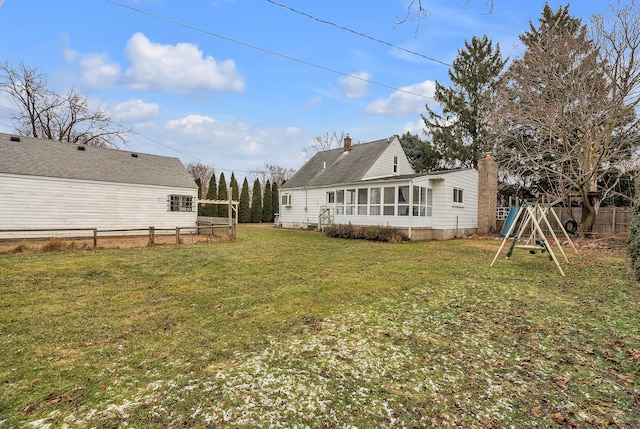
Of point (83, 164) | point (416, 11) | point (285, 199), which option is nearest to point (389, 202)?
point (285, 199)

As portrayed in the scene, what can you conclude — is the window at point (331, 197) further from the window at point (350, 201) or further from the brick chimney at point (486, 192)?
the brick chimney at point (486, 192)

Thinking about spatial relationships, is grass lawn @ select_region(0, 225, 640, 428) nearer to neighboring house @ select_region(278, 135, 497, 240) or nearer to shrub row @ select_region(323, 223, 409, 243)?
shrub row @ select_region(323, 223, 409, 243)

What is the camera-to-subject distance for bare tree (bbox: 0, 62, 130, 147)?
22.0 meters

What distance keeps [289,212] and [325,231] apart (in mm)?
7453

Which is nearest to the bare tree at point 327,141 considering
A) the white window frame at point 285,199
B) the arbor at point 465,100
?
the arbor at point 465,100

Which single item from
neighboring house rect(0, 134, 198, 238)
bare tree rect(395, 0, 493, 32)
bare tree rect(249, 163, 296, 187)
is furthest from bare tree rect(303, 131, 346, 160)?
bare tree rect(395, 0, 493, 32)

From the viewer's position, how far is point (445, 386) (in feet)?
A: 9.48

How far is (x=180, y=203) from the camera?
18.6 meters

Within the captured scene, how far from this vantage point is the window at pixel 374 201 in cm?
1703

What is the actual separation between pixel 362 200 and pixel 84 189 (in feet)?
48.0

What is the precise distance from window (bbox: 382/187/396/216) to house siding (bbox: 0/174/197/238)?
11.7 meters

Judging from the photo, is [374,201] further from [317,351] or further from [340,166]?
[317,351]

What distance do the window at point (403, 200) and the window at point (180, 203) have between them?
486 inches

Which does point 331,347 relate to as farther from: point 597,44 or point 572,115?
point 597,44
